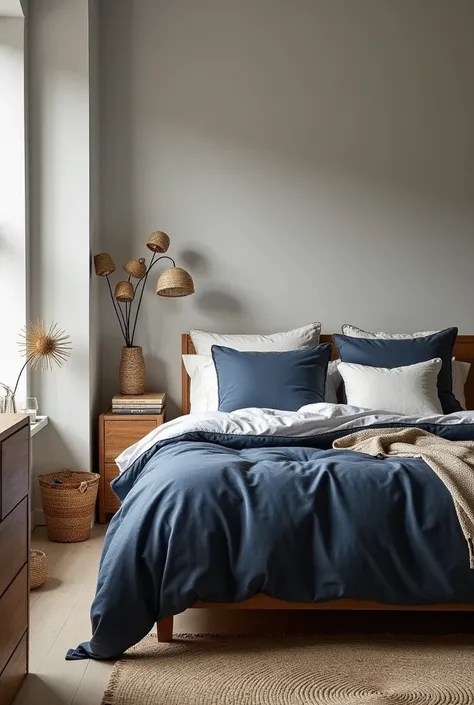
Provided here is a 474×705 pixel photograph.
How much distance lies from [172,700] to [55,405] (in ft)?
7.70

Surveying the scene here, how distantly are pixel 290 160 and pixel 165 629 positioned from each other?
305 cm

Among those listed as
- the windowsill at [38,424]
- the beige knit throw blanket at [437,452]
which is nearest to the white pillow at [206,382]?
the windowsill at [38,424]

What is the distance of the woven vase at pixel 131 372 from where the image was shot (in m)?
4.79

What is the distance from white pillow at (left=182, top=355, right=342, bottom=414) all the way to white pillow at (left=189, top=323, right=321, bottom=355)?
0.08 metres

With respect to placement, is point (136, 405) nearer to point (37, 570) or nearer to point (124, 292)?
point (124, 292)

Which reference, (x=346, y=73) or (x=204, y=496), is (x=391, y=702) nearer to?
(x=204, y=496)

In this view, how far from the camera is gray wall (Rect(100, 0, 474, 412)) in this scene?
495cm

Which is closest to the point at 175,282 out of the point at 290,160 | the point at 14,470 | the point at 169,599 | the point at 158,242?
the point at 158,242

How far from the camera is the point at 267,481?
2828 mm

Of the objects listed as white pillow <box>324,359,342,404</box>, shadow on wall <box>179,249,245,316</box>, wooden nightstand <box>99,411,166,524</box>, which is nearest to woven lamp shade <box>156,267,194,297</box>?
shadow on wall <box>179,249,245,316</box>

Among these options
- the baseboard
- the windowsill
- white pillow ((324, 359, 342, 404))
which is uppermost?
white pillow ((324, 359, 342, 404))

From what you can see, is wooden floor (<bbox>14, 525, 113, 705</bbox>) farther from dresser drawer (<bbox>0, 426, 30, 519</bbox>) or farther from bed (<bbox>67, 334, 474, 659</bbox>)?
dresser drawer (<bbox>0, 426, 30, 519</bbox>)

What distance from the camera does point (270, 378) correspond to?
14.0 ft

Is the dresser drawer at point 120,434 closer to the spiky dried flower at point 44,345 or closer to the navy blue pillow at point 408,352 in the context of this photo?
the spiky dried flower at point 44,345
